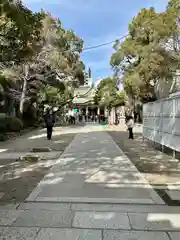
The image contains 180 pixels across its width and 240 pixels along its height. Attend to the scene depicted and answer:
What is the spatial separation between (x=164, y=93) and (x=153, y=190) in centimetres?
2749

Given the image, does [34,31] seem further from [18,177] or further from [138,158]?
[138,158]

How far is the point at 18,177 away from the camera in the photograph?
27.4ft

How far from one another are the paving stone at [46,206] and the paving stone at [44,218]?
182 millimetres

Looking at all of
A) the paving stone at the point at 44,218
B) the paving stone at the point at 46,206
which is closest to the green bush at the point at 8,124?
the paving stone at the point at 46,206

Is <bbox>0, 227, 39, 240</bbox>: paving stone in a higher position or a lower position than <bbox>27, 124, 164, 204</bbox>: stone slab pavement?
lower

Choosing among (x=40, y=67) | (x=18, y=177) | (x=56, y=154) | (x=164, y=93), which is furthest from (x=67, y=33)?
(x=18, y=177)

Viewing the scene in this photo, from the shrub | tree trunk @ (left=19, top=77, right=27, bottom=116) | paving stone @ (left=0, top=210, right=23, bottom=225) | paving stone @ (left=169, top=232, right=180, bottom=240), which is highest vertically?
tree trunk @ (left=19, top=77, right=27, bottom=116)

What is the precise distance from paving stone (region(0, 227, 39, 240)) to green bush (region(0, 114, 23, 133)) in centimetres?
1542

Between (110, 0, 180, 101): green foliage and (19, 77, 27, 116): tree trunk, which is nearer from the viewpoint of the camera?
(110, 0, 180, 101): green foliage

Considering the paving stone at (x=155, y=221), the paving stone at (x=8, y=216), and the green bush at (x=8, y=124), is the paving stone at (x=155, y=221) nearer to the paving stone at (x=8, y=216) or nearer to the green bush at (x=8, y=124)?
the paving stone at (x=8, y=216)

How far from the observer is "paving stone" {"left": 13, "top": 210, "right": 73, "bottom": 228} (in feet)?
15.7

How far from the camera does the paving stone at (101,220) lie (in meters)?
4.71

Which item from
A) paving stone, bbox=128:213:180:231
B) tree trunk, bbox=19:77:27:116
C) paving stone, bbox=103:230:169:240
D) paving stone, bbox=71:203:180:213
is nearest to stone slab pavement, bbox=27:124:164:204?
paving stone, bbox=71:203:180:213

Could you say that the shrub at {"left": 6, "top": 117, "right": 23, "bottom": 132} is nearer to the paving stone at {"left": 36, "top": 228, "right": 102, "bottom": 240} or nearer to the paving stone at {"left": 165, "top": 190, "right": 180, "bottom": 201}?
the paving stone at {"left": 165, "top": 190, "right": 180, "bottom": 201}
